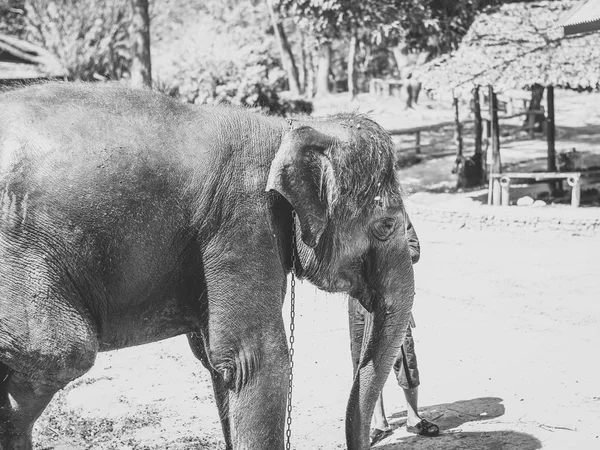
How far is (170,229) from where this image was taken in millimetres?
4457

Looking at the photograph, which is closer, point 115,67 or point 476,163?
point 476,163

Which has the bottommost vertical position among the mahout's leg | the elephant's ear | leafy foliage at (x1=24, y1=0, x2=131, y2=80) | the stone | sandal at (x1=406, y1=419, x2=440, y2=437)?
sandal at (x1=406, y1=419, x2=440, y2=437)

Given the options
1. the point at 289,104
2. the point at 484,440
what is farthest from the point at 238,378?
the point at 289,104

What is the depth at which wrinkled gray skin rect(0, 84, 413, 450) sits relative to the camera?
4.21m

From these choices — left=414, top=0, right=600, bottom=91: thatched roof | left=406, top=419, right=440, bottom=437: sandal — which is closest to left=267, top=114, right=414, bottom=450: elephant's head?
left=406, top=419, right=440, bottom=437: sandal

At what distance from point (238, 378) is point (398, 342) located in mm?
1052

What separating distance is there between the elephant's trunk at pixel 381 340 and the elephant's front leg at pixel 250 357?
60 centimetres

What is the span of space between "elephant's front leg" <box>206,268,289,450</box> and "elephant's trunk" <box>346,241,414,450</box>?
60 cm

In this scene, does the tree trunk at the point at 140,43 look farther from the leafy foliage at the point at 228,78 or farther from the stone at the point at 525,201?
the stone at the point at 525,201

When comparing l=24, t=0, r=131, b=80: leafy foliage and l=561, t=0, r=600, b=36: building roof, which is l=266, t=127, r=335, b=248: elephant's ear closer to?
l=561, t=0, r=600, b=36: building roof

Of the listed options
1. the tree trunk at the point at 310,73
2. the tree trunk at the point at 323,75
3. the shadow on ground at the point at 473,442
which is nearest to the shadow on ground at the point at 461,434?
the shadow on ground at the point at 473,442

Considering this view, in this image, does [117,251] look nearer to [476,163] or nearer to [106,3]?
[476,163]

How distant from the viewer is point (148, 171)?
14.4ft

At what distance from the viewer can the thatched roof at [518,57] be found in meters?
17.4
